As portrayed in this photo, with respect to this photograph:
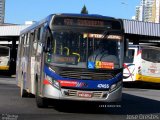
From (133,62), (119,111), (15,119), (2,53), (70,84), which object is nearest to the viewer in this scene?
(15,119)

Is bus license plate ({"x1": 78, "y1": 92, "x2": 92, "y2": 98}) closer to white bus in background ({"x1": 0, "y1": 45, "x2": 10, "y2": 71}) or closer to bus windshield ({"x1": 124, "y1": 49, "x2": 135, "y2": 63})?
bus windshield ({"x1": 124, "y1": 49, "x2": 135, "y2": 63})

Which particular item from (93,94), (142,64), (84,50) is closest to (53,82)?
(93,94)

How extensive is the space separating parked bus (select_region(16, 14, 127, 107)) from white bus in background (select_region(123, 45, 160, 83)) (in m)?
14.1

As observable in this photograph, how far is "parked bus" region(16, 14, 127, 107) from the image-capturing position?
13875 millimetres

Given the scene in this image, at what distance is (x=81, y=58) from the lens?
1414cm

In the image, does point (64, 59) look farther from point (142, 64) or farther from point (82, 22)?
point (142, 64)

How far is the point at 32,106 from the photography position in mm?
15641

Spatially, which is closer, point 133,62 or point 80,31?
point 80,31

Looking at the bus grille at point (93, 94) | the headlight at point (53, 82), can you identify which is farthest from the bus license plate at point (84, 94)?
the headlight at point (53, 82)

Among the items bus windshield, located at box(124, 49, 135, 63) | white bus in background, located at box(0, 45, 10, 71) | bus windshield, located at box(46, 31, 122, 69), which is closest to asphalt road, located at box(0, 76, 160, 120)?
bus windshield, located at box(46, 31, 122, 69)

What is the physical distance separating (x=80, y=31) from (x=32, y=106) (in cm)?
298

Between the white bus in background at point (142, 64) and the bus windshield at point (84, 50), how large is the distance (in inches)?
572

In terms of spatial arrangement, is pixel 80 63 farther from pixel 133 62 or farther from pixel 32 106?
pixel 133 62

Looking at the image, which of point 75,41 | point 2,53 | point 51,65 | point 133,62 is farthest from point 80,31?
point 2,53
